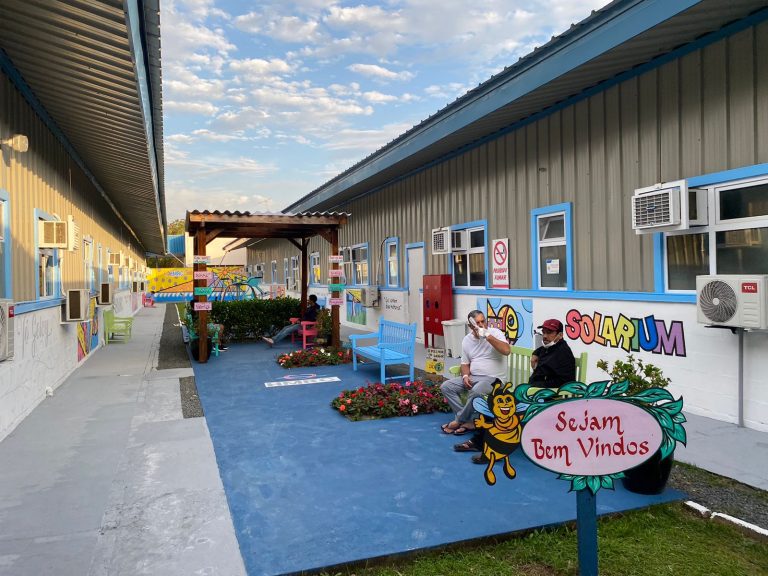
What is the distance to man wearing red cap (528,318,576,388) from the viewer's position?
506 centimetres

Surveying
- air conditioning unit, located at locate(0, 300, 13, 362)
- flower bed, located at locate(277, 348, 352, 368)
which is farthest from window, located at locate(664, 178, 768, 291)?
air conditioning unit, located at locate(0, 300, 13, 362)

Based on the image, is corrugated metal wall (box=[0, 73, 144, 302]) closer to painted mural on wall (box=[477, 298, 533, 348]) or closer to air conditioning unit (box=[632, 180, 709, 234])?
painted mural on wall (box=[477, 298, 533, 348])

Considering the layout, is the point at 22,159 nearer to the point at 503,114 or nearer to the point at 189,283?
the point at 503,114

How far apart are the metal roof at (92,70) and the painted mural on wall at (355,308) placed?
782 cm

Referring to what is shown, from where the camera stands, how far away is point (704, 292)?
18.8 ft

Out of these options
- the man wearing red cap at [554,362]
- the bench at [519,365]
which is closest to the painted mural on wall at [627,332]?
the bench at [519,365]

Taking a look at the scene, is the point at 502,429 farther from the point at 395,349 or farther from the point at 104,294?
the point at 104,294

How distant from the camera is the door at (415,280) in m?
13.2

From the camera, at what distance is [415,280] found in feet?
44.2

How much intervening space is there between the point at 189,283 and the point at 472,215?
33278mm

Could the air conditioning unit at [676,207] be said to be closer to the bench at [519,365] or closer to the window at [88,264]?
the bench at [519,365]

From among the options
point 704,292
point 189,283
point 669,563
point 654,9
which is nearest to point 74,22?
point 654,9

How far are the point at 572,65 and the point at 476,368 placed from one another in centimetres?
409

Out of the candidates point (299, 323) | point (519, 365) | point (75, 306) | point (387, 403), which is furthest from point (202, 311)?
point (519, 365)
